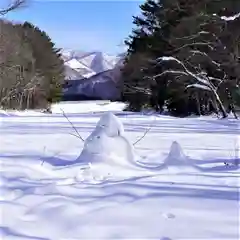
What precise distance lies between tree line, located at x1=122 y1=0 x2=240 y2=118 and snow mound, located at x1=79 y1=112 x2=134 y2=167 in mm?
9566

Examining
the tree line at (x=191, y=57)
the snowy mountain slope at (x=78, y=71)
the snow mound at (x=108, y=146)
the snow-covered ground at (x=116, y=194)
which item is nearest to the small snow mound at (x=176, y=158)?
the snow-covered ground at (x=116, y=194)

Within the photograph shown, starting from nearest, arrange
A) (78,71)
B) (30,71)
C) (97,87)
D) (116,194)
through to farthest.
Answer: (116,194)
(30,71)
(97,87)
(78,71)

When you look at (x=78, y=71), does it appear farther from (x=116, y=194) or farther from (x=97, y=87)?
(x=116, y=194)

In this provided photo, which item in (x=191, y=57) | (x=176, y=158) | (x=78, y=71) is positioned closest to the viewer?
(x=176, y=158)

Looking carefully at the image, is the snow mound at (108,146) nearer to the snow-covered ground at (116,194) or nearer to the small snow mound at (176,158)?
the snow-covered ground at (116,194)

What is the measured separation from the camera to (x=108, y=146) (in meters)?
5.81

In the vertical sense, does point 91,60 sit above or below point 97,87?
above

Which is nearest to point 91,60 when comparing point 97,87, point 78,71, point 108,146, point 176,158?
point 78,71

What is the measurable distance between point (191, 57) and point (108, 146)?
1749 cm

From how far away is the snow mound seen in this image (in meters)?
5.69

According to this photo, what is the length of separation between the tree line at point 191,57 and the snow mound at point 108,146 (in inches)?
377

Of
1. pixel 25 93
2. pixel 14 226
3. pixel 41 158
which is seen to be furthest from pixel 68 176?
pixel 25 93

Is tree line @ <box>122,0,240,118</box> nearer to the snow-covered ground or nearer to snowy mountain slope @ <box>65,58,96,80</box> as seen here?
the snow-covered ground

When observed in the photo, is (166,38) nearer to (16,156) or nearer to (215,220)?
(16,156)
